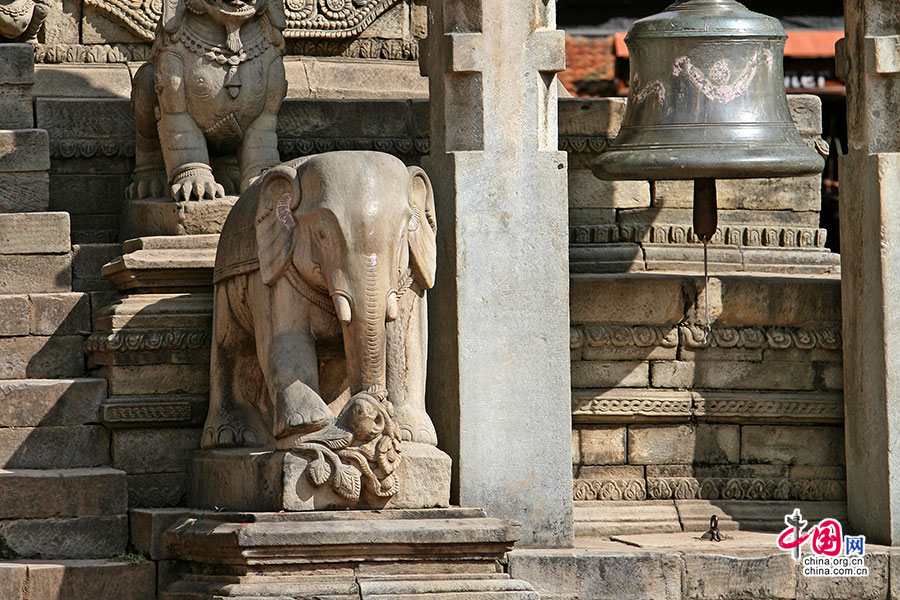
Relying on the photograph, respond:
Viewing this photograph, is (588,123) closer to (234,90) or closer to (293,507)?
(234,90)

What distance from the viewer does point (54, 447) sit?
10203 mm

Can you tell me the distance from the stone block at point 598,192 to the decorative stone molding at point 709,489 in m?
1.70

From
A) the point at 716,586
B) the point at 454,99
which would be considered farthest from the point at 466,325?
the point at 716,586

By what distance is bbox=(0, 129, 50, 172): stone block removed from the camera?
1095 centimetres

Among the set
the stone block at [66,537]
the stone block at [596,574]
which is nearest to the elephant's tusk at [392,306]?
the stone block at [596,574]

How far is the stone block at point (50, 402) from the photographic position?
1016 cm

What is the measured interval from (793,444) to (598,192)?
1.80 meters

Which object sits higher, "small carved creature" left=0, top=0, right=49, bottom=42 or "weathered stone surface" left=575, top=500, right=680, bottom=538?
"small carved creature" left=0, top=0, right=49, bottom=42

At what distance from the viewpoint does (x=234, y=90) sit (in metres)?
11.0

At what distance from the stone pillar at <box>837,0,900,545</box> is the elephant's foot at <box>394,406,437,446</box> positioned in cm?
242

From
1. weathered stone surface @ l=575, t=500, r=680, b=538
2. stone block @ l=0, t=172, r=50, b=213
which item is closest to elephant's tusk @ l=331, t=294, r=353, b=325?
weathered stone surface @ l=575, t=500, r=680, b=538

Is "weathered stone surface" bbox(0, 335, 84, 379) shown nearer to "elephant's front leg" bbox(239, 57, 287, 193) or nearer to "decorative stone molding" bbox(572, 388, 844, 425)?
"elephant's front leg" bbox(239, 57, 287, 193)

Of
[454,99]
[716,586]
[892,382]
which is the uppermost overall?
[454,99]

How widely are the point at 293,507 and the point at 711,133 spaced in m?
2.99
